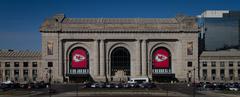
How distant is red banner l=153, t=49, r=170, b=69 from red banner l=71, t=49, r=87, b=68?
23.7 meters

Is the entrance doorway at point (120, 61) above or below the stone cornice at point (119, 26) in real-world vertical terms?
below

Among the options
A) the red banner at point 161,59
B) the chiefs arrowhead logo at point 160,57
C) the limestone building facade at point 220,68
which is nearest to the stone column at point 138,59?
the red banner at point 161,59

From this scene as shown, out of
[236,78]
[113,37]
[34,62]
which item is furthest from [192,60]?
[34,62]

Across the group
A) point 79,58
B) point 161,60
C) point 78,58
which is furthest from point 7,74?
point 161,60

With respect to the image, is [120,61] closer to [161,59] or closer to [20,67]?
[161,59]

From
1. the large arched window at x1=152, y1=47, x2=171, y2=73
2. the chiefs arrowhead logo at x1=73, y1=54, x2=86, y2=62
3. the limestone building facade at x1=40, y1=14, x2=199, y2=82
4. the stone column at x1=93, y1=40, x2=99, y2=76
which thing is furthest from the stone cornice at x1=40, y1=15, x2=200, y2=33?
the chiefs arrowhead logo at x1=73, y1=54, x2=86, y2=62

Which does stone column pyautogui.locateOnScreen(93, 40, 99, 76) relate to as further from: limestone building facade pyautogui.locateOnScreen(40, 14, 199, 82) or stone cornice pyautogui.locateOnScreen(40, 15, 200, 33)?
stone cornice pyautogui.locateOnScreen(40, 15, 200, 33)

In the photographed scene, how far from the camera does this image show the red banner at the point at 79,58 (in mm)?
164250

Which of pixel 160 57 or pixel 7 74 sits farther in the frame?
pixel 7 74

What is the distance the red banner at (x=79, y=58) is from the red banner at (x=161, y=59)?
23654 mm

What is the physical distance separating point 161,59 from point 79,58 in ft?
91.1

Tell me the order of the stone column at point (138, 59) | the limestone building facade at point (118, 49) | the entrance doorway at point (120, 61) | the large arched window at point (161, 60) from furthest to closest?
the entrance doorway at point (120, 61), the large arched window at point (161, 60), the stone column at point (138, 59), the limestone building facade at point (118, 49)

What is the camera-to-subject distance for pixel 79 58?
16512 centimetres

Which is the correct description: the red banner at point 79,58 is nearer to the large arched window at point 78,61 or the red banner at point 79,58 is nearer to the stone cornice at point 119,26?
the large arched window at point 78,61
